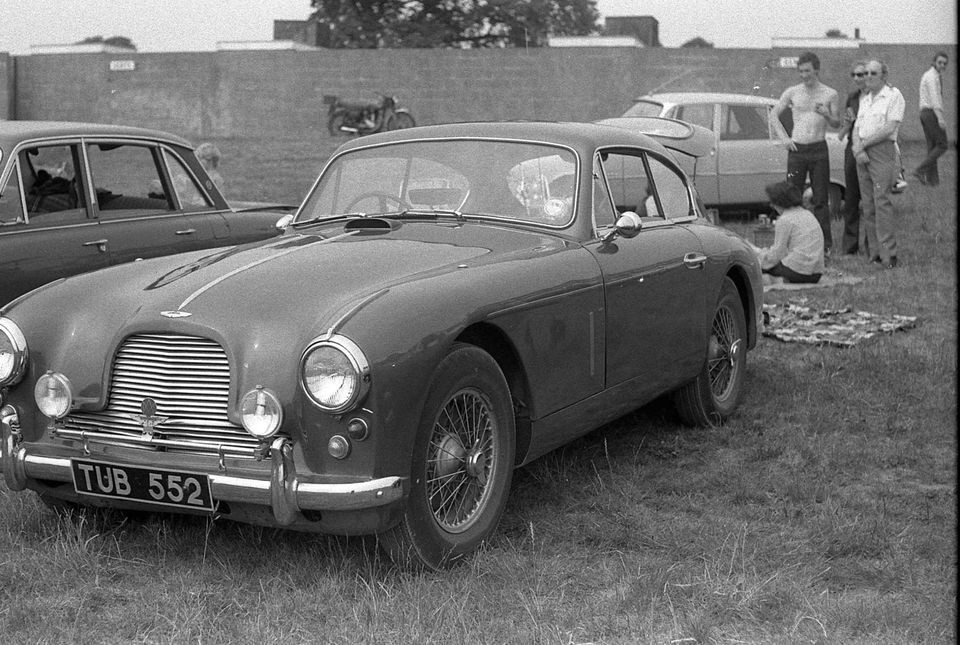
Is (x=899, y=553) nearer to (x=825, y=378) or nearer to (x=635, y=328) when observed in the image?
(x=635, y=328)

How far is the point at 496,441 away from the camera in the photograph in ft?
13.0

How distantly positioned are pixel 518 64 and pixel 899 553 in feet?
83.2

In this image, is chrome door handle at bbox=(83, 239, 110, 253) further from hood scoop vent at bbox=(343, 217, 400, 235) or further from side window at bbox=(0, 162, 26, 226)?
hood scoop vent at bbox=(343, 217, 400, 235)

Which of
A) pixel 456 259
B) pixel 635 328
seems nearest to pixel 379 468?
pixel 456 259

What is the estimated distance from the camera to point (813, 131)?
10.9 meters

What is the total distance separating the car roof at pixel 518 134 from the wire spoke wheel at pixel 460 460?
151cm

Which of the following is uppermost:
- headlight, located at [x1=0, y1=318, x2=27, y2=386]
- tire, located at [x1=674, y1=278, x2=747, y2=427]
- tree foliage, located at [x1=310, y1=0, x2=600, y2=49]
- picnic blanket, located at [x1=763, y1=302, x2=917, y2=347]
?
tree foliage, located at [x1=310, y1=0, x2=600, y2=49]

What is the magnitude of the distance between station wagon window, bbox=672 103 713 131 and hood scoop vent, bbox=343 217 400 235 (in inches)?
355

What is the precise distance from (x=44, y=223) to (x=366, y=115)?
22.0 metres

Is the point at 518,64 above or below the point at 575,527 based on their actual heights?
above

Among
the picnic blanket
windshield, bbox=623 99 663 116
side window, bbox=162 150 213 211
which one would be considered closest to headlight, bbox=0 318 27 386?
side window, bbox=162 150 213 211

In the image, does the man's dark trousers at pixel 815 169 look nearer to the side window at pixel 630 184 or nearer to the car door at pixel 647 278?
the car door at pixel 647 278

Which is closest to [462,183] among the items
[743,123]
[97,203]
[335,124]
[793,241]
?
[97,203]

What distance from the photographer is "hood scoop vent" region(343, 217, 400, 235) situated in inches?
186
